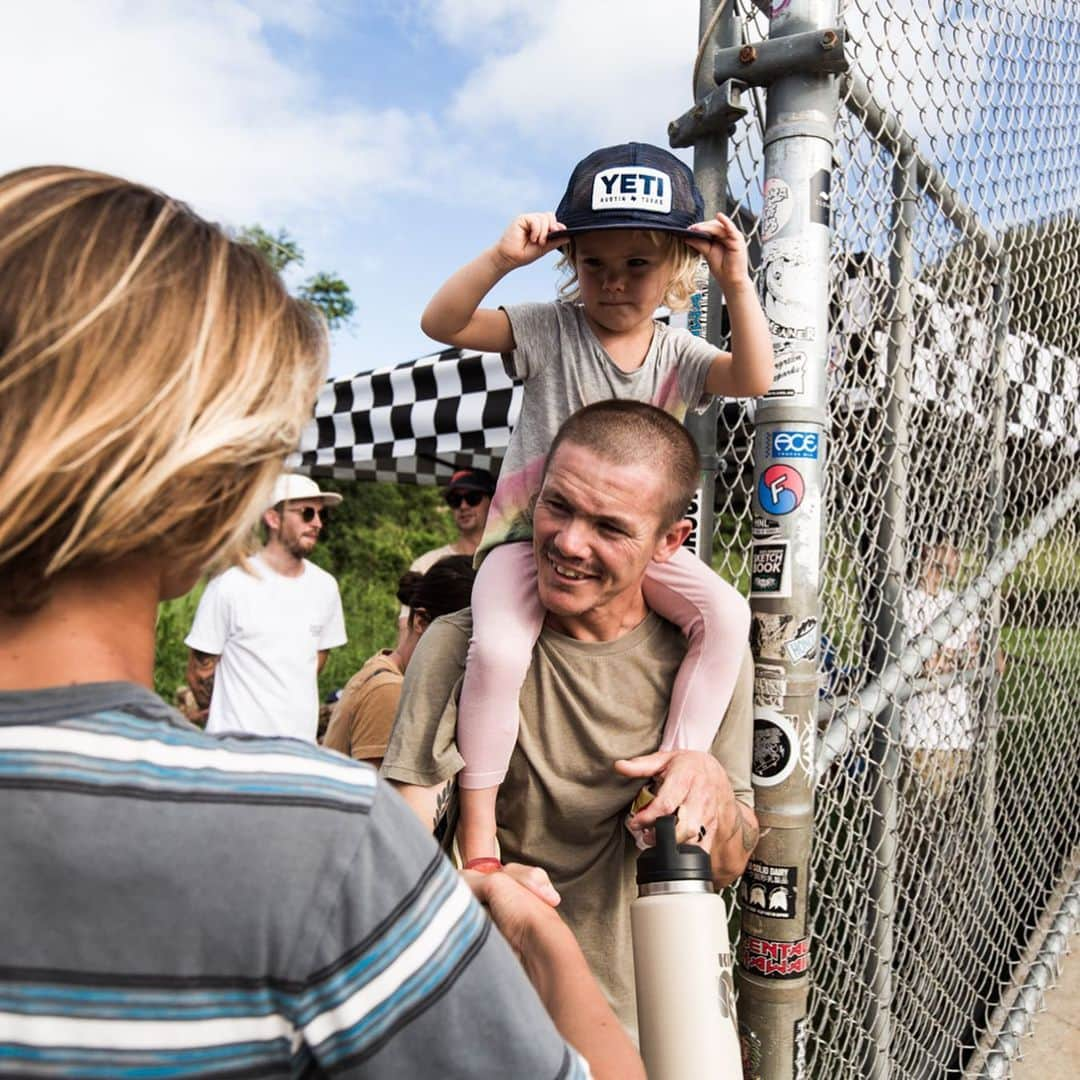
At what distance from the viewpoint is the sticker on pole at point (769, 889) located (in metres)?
1.76

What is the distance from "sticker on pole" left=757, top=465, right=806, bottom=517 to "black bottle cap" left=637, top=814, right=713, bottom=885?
2.28 ft

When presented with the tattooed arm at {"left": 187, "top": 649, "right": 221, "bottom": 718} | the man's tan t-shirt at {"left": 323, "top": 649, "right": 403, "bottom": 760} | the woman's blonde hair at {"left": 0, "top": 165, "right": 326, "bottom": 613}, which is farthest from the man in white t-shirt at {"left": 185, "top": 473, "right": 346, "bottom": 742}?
the woman's blonde hair at {"left": 0, "top": 165, "right": 326, "bottom": 613}

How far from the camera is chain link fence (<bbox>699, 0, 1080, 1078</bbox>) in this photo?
211 cm

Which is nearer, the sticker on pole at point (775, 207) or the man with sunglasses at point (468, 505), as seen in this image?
the sticker on pole at point (775, 207)

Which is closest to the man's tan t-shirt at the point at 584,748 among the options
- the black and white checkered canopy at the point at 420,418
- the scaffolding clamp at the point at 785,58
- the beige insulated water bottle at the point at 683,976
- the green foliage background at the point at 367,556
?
the beige insulated water bottle at the point at 683,976

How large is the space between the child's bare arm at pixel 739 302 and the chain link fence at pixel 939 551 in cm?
29

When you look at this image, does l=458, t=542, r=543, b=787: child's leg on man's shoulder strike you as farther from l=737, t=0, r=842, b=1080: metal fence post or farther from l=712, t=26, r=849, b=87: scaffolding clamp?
l=712, t=26, r=849, b=87: scaffolding clamp

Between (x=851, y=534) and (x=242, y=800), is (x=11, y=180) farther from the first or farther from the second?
(x=851, y=534)

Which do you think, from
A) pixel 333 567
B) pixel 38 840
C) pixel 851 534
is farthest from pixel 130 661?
pixel 333 567

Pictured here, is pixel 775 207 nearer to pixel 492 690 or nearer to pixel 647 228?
pixel 647 228

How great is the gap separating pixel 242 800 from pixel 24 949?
0.18 m

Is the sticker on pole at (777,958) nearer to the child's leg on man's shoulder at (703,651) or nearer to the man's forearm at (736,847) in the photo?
the man's forearm at (736,847)

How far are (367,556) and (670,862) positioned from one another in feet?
56.3

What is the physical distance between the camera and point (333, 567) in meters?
18.2
